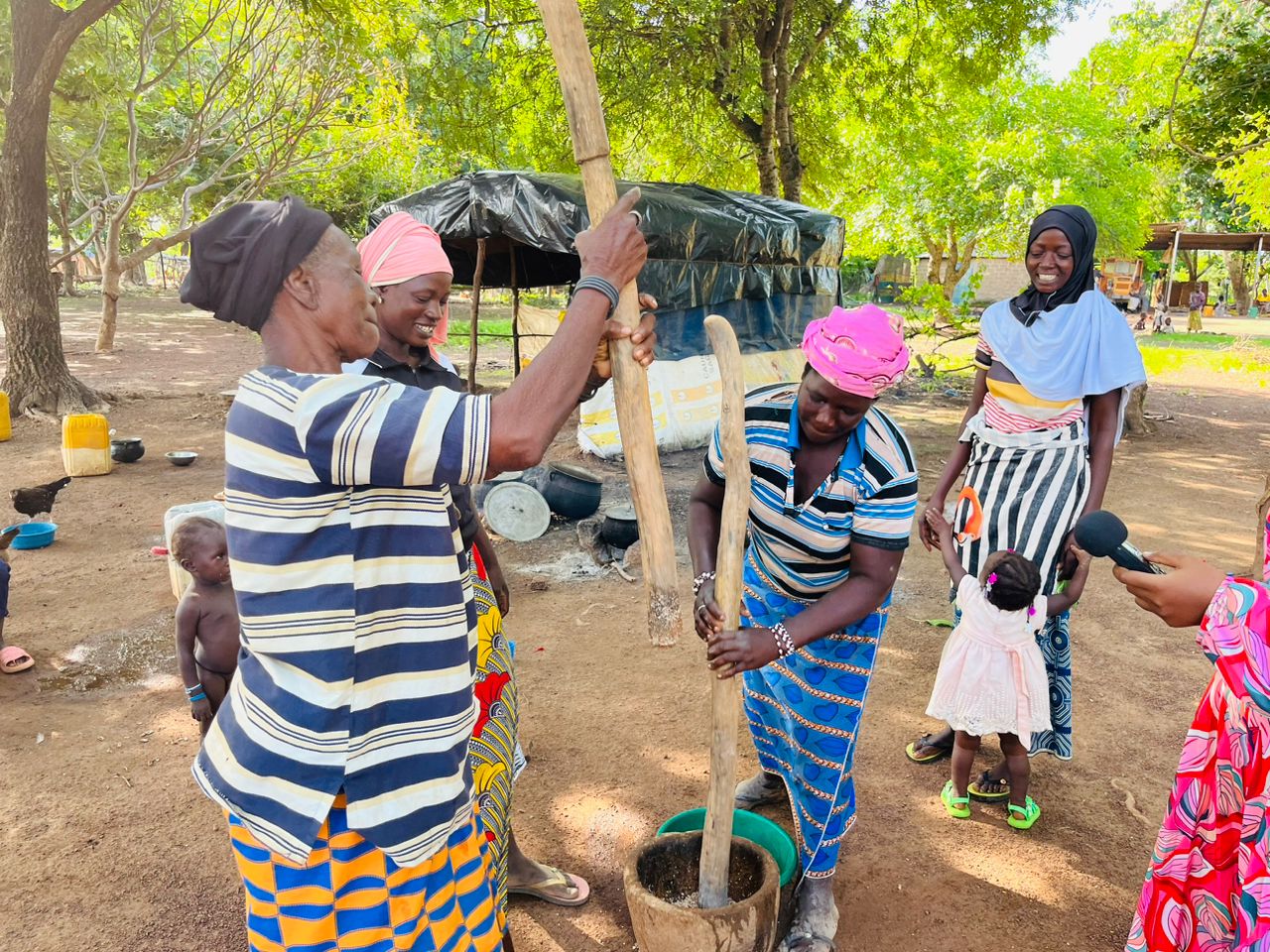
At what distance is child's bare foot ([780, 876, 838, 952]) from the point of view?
2318 mm

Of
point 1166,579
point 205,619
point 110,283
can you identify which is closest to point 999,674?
point 1166,579

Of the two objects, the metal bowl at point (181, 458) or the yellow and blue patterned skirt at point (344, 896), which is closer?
the yellow and blue patterned skirt at point (344, 896)

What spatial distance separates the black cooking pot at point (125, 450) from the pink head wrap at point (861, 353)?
8.19m

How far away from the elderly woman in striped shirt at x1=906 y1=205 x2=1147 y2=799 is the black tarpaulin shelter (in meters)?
4.27

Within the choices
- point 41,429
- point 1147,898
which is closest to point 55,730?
point 1147,898

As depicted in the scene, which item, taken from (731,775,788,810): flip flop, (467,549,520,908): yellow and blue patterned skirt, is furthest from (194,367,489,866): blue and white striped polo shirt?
(731,775,788,810): flip flop

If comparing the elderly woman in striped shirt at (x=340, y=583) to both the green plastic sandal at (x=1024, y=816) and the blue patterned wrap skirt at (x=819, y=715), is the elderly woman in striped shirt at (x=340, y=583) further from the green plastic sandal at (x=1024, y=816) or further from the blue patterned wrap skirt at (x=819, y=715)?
the green plastic sandal at (x=1024, y=816)

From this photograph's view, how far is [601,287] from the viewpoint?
4.57ft

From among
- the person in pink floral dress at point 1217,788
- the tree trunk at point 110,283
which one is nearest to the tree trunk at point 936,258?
the tree trunk at point 110,283

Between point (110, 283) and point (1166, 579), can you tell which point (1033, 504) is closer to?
point (1166, 579)

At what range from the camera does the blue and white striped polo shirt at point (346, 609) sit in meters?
1.17

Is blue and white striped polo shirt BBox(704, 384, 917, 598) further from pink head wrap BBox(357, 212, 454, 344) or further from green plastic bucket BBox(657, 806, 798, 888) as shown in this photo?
pink head wrap BBox(357, 212, 454, 344)

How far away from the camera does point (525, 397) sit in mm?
1215

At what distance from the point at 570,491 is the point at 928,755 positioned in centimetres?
353
